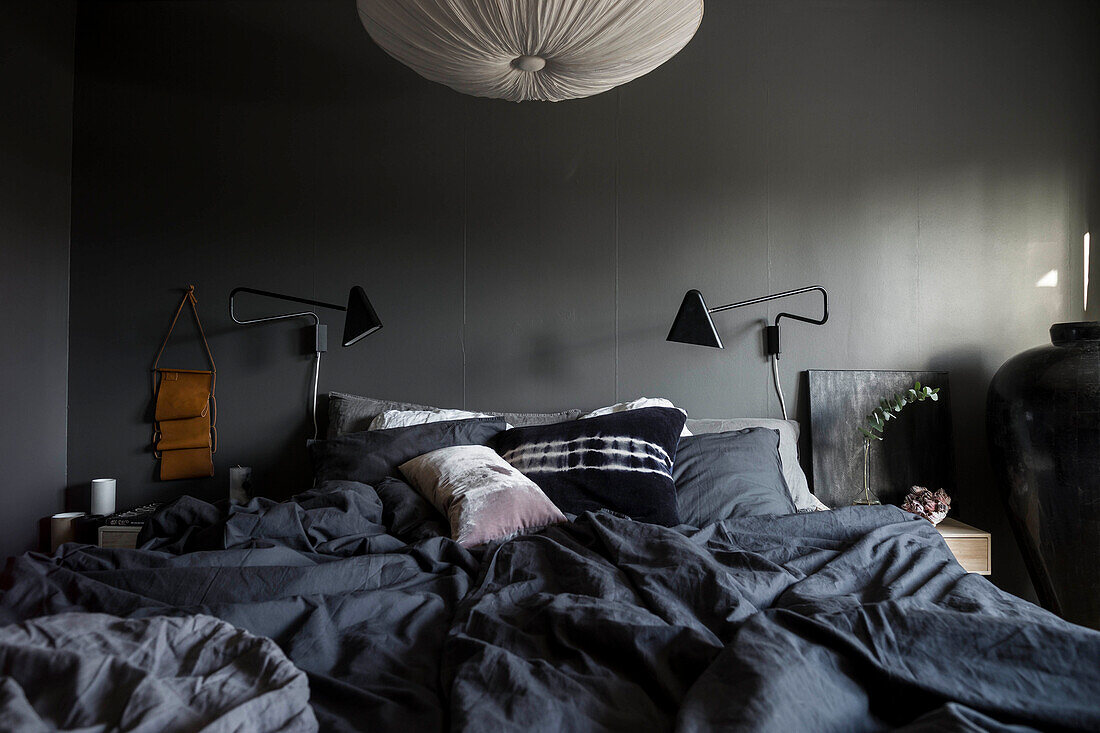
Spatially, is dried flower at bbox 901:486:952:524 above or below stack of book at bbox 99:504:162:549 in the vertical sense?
above

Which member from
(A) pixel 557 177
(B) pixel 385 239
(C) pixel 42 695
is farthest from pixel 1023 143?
(C) pixel 42 695

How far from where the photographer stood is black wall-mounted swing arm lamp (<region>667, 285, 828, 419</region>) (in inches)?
103

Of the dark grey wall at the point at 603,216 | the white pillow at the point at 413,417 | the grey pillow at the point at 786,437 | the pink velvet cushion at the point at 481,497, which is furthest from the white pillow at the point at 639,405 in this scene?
the pink velvet cushion at the point at 481,497

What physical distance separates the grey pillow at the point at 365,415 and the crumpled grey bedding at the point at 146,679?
1.86 meters

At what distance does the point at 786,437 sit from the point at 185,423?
2.72 metres

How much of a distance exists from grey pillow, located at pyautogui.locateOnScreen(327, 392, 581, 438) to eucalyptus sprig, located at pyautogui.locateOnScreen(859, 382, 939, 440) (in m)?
1.25

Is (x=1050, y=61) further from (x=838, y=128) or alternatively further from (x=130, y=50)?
(x=130, y=50)

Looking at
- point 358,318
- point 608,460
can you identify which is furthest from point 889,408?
point 358,318

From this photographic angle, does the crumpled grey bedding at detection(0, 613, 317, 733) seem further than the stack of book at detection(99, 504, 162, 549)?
No

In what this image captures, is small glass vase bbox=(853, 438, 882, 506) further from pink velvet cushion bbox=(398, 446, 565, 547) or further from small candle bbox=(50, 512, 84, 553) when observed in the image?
small candle bbox=(50, 512, 84, 553)

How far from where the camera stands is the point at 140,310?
10.2 ft

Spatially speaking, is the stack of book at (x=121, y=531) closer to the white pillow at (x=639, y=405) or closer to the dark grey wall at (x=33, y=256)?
the dark grey wall at (x=33, y=256)

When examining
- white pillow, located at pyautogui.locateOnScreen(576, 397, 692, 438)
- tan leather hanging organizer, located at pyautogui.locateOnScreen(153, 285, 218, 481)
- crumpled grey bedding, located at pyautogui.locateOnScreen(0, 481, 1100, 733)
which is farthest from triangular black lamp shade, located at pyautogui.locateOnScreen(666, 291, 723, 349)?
tan leather hanging organizer, located at pyautogui.locateOnScreen(153, 285, 218, 481)

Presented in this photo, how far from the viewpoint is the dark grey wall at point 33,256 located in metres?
2.78
